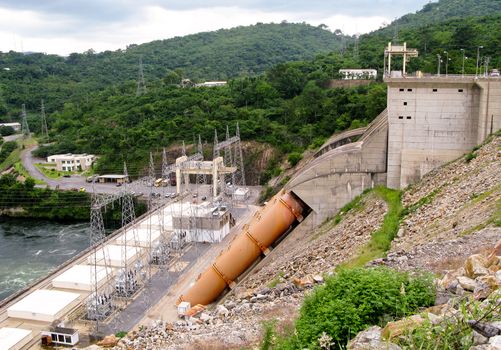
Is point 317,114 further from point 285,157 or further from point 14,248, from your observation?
point 14,248

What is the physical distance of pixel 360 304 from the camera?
9.12 meters

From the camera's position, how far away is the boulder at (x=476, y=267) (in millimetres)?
9113

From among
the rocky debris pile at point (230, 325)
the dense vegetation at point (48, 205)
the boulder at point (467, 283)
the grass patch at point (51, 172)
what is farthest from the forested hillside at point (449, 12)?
the boulder at point (467, 283)

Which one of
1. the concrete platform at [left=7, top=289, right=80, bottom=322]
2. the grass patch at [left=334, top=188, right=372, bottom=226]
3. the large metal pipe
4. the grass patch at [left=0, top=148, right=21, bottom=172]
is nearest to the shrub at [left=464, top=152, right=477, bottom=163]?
the grass patch at [left=334, top=188, right=372, bottom=226]

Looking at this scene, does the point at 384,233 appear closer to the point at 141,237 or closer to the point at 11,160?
the point at 141,237

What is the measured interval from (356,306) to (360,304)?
3.9 inches

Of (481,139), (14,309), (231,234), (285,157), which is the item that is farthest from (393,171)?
(285,157)

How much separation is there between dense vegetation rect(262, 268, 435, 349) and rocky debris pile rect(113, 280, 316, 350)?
2.24 m

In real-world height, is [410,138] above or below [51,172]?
above

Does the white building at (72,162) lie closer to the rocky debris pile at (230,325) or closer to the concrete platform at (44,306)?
the concrete platform at (44,306)

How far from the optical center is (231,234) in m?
39.1

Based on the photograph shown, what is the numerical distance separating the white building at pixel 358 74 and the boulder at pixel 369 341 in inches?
2306

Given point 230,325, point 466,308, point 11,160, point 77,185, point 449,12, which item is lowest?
point 77,185

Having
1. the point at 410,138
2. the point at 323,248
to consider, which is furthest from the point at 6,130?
the point at 323,248
